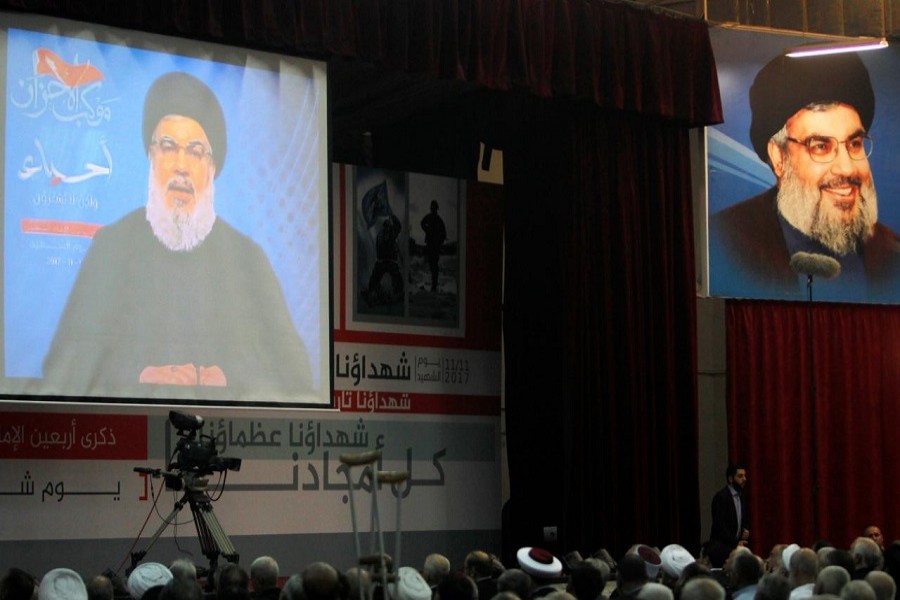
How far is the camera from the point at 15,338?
6656 millimetres

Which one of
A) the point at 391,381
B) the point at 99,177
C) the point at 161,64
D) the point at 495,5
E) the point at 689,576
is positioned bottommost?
the point at 689,576

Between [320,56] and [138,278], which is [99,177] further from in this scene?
[320,56]

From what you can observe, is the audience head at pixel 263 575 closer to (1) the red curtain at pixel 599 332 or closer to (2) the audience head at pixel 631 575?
(2) the audience head at pixel 631 575

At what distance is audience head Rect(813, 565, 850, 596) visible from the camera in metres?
4.32

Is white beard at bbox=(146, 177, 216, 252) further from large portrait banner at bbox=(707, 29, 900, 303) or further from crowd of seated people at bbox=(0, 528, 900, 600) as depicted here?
large portrait banner at bbox=(707, 29, 900, 303)

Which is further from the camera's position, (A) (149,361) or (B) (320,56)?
(B) (320,56)

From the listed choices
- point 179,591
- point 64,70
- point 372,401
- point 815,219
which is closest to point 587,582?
point 179,591

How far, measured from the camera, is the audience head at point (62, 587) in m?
4.39

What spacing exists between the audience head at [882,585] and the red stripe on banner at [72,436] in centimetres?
484

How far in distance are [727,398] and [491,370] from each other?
5.40ft

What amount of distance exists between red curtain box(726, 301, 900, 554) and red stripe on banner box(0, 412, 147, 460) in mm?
4037

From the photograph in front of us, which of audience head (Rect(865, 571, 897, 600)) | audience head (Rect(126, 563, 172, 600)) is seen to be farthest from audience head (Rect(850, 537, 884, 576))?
audience head (Rect(126, 563, 172, 600))

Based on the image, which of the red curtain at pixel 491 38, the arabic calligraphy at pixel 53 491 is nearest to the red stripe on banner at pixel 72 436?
the arabic calligraphy at pixel 53 491

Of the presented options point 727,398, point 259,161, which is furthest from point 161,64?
point 727,398
